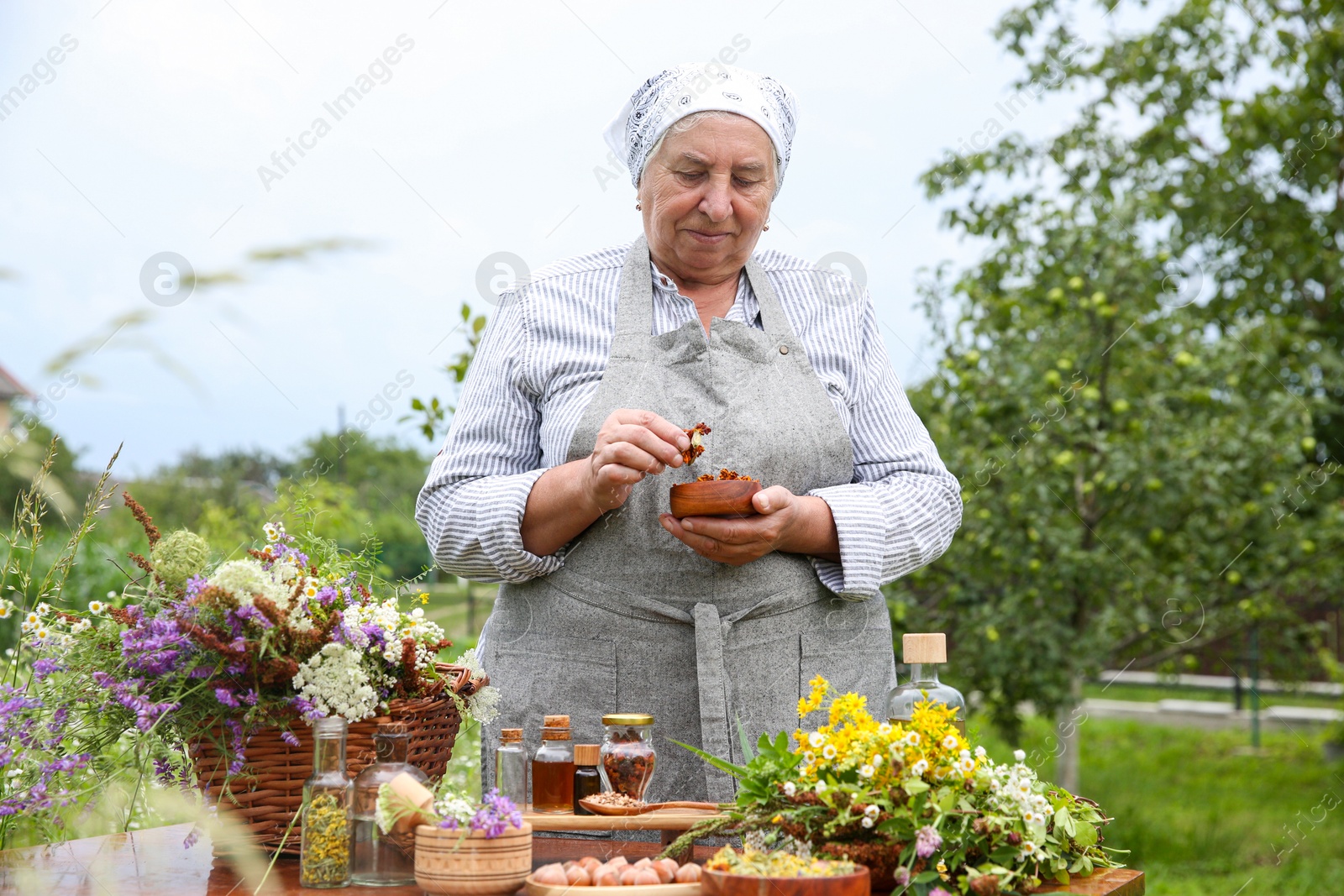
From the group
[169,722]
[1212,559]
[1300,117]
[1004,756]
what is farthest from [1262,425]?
[169,722]

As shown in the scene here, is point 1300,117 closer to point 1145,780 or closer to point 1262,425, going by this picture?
point 1262,425

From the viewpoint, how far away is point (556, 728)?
184cm

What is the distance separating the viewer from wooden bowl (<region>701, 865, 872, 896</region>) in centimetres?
132

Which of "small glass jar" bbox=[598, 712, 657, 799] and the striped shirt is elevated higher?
the striped shirt

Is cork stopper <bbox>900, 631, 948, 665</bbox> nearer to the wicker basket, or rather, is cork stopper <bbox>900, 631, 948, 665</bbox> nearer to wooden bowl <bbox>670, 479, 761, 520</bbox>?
wooden bowl <bbox>670, 479, 761, 520</bbox>

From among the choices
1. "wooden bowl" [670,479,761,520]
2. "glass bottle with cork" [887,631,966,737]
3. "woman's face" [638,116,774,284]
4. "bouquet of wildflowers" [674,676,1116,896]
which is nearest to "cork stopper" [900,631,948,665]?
"glass bottle with cork" [887,631,966,737]

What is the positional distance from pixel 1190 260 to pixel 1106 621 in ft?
7.54

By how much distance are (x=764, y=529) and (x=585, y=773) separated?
1.53ft

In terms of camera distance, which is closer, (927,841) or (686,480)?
(927,841)

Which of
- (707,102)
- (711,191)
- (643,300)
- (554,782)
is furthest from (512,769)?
(707,102)

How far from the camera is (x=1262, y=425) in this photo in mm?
5156

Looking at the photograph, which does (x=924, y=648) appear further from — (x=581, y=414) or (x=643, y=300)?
(x=643, y=300)

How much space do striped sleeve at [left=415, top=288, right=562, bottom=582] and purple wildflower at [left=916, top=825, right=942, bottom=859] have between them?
2.82 ft

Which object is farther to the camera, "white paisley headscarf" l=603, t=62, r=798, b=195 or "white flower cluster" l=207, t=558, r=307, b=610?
"white paisley headscarf" l=603, t=62, r=798, b=195
